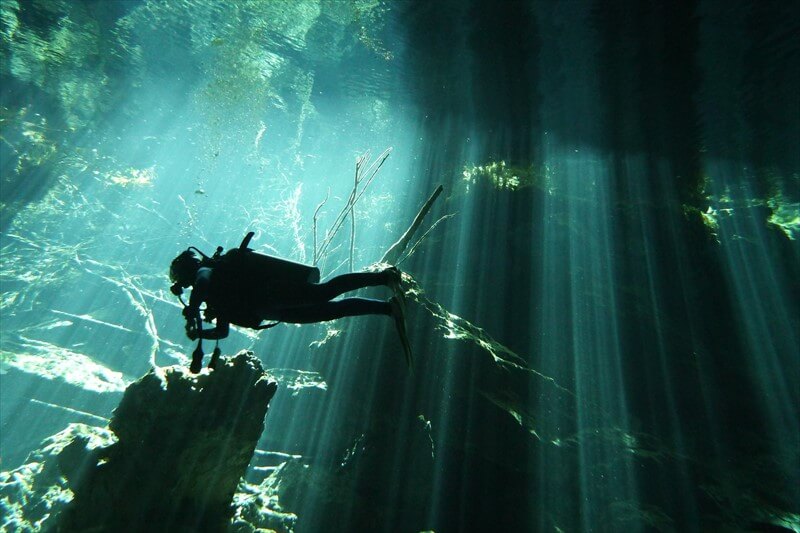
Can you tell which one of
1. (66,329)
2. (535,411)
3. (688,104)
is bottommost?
(535,411)

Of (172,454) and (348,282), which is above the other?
(348,282)

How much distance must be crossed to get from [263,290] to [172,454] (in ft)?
12.0

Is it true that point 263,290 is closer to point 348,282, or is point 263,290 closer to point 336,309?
point 336,309

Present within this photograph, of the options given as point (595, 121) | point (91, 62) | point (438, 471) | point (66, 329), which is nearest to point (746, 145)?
point (595, 121)

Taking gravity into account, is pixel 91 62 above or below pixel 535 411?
above

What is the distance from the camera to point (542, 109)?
451 inches

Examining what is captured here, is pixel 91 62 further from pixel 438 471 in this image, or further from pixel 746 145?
pixel 746 145

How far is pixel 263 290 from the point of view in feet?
10.9

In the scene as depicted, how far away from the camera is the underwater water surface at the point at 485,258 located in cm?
707

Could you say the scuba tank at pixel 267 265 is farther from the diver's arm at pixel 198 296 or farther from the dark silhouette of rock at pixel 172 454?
the dark silhouette of rock at pixel 172 454

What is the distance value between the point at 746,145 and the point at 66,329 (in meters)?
32.5

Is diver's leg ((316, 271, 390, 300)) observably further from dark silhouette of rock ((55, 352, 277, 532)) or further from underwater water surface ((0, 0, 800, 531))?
underwater water surface ((0, 0, 800, 531))

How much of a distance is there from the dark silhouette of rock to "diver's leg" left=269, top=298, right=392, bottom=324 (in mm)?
2921

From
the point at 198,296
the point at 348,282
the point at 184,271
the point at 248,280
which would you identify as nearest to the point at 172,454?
the point at 184,271
